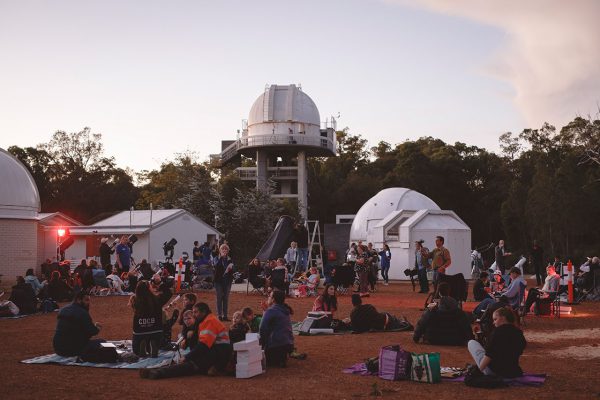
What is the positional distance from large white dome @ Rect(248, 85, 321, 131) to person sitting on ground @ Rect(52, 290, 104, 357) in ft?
173

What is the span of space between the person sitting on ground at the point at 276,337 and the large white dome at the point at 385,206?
2920cm

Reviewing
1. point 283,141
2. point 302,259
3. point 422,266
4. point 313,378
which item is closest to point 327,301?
point 313,378

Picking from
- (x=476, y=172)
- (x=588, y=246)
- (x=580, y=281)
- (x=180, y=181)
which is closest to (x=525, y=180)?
(x=476, y=172)

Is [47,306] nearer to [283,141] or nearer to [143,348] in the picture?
[143,348]

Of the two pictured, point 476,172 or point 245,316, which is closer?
point 245,316

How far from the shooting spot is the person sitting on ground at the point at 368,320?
46.5ft

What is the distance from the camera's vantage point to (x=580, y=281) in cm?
2145

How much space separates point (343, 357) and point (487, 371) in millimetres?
2913

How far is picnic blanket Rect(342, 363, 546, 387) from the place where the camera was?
8914mm

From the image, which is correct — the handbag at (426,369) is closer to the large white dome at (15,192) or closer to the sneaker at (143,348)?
the sneaker at (143,348)

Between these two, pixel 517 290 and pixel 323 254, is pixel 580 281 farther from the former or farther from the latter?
pixel 323 254

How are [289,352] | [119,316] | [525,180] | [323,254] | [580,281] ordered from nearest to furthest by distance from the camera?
[289,352]
[119,316]
[580,281]
[323,254]
[525,180]

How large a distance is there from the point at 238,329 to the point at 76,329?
252cm

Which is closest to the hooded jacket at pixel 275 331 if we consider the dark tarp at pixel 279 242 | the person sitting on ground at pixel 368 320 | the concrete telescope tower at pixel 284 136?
the person sitting on ground at pixel 368 320
